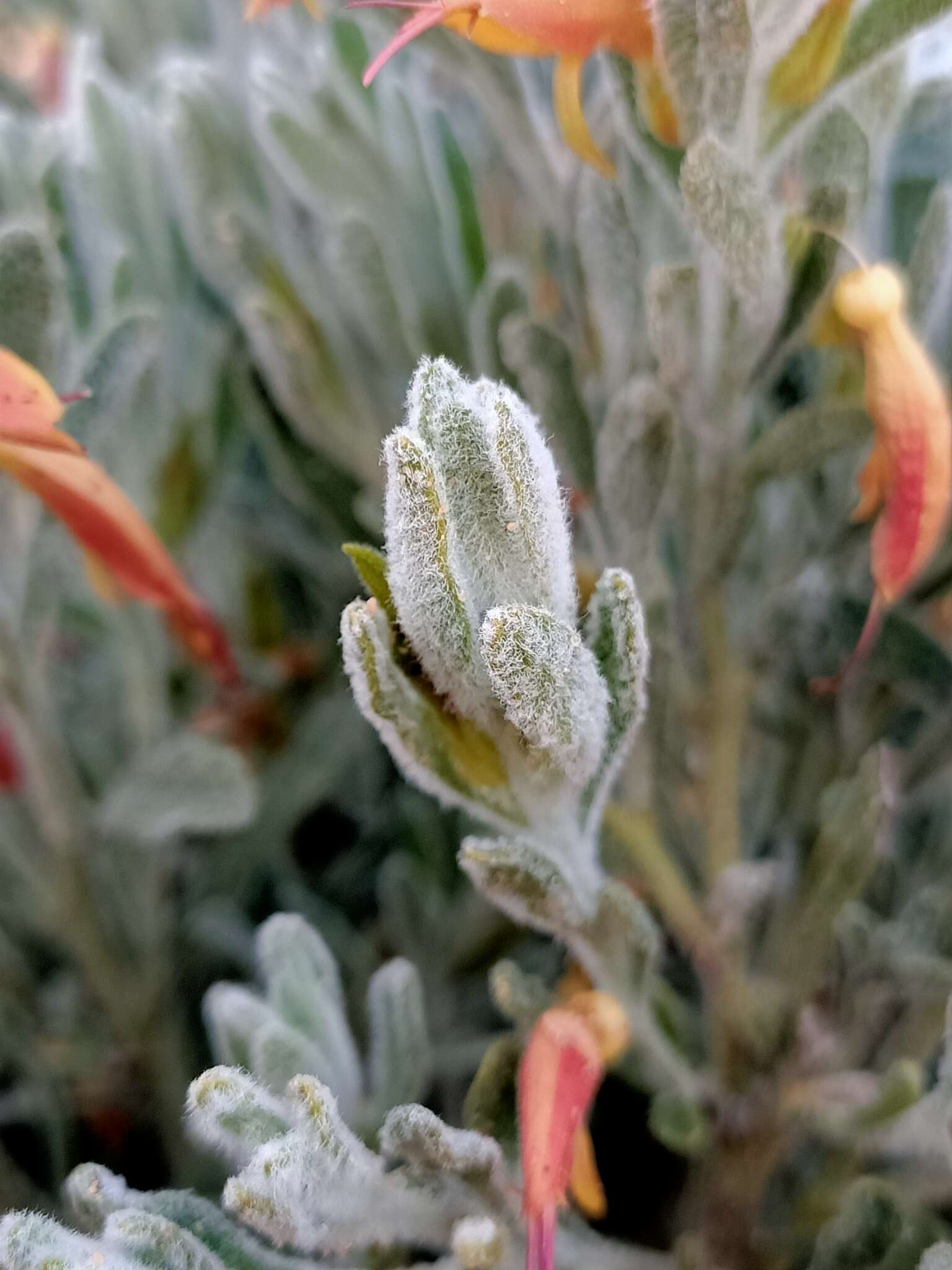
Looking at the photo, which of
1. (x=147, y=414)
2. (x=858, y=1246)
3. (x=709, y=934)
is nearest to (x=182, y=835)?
(x=147, y=414)

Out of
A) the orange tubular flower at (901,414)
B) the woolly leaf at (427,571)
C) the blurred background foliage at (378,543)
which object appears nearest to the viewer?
the woolly leaf at (427,571)

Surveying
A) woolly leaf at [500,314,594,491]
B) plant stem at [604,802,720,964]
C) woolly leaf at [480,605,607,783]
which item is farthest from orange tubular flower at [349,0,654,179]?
plant stem at [604,802,720,964]

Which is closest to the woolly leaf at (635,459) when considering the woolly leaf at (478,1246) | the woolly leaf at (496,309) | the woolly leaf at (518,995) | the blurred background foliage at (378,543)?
the blurred background foliage at (378,543)

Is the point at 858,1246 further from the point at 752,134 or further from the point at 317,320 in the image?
the point at 317,320

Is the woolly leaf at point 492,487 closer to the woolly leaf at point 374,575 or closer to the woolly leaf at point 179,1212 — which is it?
the woolly leaf at point 374,575

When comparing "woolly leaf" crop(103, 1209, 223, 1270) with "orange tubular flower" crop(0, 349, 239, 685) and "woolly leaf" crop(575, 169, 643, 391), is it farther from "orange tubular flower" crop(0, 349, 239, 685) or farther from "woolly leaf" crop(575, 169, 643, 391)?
"woolly leaf" crop(575, 169, 643, 391)

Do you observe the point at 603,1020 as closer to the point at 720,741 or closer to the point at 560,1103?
the point at 560,1103

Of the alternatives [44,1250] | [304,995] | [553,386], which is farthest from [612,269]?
[44,1250]
